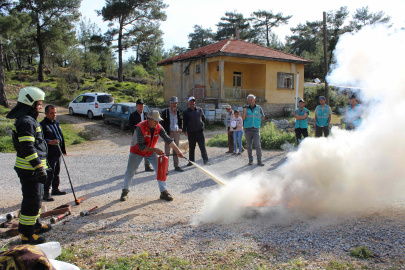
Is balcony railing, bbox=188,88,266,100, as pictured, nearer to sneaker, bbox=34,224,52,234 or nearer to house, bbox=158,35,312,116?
house, bbox=158,35,312,116

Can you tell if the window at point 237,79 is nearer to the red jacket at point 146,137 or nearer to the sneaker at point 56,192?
the red jacket at point 146,137

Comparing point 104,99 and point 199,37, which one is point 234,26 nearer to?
point 199,37

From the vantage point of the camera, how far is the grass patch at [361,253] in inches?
126

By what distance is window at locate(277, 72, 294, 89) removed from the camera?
22.8 metres

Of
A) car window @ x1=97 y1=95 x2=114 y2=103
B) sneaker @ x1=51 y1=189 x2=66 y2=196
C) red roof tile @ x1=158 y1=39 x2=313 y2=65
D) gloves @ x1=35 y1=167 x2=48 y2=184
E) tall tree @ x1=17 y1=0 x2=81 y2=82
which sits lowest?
sneaker @ x1=51 y1=189 x2=66 y2=196

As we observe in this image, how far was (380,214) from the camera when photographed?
4.34m

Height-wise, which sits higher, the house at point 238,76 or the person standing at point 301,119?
the house at point 238,76

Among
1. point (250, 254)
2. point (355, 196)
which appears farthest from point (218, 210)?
point (355, 196)

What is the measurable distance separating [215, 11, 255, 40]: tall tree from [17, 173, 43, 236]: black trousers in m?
45.8

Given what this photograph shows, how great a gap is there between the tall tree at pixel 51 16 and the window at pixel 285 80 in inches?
914

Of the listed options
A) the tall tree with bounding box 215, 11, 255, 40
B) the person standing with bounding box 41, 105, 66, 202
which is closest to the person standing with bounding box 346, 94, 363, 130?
the person standing with bounding box 41, 105, 66, 202

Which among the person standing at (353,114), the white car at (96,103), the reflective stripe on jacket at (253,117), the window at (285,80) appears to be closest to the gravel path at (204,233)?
the reflective stripe on jacket at (253,117)

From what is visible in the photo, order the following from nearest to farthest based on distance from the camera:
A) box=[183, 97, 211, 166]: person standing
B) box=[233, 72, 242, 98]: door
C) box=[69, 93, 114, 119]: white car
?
box=[183, 97, 211, 166]: person standing < box=[69, 93, 114, 119]: white car < box=[233, 72, 242, 98]: door

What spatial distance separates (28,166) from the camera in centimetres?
386
